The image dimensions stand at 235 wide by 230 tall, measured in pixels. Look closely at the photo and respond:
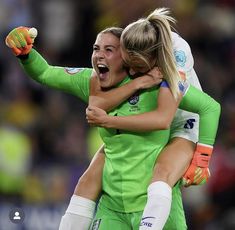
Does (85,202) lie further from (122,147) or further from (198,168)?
(198,168)

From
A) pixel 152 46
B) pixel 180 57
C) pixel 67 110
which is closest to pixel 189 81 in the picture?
pixel 180 57

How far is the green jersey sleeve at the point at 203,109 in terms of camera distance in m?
5.77

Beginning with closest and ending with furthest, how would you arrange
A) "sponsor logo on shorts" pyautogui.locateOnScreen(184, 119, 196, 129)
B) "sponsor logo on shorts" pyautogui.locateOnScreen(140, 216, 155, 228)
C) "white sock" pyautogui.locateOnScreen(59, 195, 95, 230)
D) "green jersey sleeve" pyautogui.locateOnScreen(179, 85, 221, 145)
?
"sponsor logo on shorts" pyautogui.locateOnScreen(140, 216, 155, 228) → "green jersey sleeve" pyautogui.locateOnScreen(179, 85, 221, 145) → "white sock" pyautogui.locateOnScreen(59, 195, 95, 230) → "sponsor logo on shorts" pyautogui.locateOnScreen(184, 119, 196, 129)

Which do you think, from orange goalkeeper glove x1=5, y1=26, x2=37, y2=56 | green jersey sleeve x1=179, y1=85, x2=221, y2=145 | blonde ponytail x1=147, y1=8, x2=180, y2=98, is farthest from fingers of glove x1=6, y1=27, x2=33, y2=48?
green jersey sleeve x1=179, y1=85, x2=221, y2=145

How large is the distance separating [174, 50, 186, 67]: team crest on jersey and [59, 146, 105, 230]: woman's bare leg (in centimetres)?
68

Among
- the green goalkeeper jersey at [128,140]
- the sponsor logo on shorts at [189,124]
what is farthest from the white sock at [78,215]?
the sponsor logo on shorts at [189,124]

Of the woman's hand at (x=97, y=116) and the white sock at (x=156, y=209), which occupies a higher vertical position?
the woman's hand at (x=97, y=116)

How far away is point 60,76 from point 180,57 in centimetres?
64

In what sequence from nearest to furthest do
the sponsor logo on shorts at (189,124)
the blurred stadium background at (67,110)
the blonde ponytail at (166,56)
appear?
the blonde ponytail at (166,56), the sponsor logo on shorts at (189,124), the blurred stadium background at (67,110)

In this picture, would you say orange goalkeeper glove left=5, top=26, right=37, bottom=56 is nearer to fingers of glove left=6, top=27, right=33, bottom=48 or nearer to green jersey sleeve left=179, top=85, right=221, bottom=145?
fingers of glove left=6, top=27, right=33, bottom=48

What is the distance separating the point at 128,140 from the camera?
571cm

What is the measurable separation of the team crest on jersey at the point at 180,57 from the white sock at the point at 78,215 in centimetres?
88

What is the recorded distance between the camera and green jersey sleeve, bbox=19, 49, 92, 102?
5836 millimetres

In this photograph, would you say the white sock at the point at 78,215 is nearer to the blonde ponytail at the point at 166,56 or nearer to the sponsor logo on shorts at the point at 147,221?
the sponsor logo on shorts at the point at 147,221
